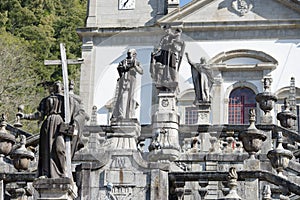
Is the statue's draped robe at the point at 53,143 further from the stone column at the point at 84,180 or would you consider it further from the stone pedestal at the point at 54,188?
the stone column at the point at 84,180

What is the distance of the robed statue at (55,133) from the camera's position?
11914 millimetres

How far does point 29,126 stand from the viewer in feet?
112

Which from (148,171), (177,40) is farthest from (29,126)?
(148,171)

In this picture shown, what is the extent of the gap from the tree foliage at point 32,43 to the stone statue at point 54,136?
20309 mm

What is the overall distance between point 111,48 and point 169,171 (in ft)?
57.2

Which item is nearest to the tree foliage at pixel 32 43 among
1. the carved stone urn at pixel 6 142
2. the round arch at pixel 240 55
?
the round arch at pixel 240 55

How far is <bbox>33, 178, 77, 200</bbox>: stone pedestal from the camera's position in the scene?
11.6 m

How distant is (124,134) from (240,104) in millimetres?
15473

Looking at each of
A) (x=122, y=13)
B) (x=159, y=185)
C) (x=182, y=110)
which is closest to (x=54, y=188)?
(x=159, y=185)

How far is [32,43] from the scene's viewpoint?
42188 millimetres

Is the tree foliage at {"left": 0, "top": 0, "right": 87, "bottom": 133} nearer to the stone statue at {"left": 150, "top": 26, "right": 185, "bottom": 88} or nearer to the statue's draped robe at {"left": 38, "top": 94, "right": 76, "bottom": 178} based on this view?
the stone statue at {"left": 150, "top": 26, "right": 185, "bottom": 88}

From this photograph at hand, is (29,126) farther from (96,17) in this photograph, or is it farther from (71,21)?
(71,21)

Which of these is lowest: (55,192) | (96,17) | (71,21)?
(55,192)

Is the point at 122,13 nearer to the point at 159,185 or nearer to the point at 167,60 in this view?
the point at 167,60
